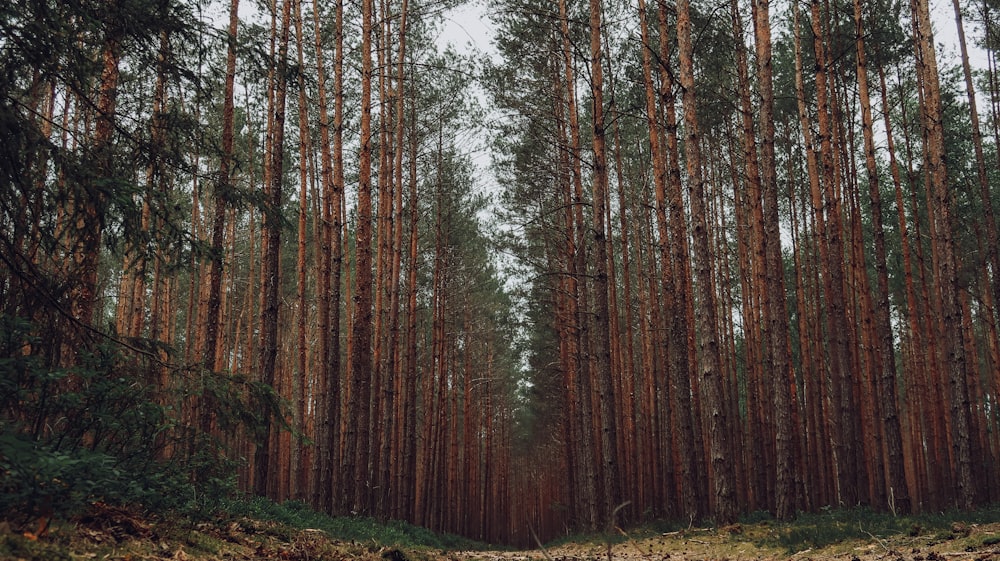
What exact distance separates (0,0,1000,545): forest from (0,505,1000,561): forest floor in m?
0.24

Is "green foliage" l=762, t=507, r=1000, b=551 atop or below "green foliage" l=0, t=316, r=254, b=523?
below

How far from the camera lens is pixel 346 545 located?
7000mm

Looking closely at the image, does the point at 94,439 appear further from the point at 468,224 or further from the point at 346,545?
the point at 468,224

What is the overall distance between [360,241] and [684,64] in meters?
6.62

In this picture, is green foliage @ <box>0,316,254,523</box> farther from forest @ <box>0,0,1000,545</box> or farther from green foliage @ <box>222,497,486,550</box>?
green foliage @ <box>222,497,486,550</box>

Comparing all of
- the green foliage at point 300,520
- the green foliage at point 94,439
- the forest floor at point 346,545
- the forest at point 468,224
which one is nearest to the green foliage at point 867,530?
the forest floor at point 346,545

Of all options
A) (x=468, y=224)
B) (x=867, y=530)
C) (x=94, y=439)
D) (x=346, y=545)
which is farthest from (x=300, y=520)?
(x=468, y=224)

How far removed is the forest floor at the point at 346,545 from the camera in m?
3.80

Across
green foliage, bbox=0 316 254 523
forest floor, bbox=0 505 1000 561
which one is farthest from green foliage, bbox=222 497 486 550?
green foliage, bbox=0 316 254 523

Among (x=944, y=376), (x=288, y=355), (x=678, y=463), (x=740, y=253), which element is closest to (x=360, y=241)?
(x=740, y=253)

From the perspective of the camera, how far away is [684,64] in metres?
10.2

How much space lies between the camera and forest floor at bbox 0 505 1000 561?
3801 mm

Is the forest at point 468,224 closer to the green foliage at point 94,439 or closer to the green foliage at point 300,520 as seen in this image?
the green foliage at point 94,439

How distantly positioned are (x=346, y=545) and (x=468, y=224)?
57.2 ft
